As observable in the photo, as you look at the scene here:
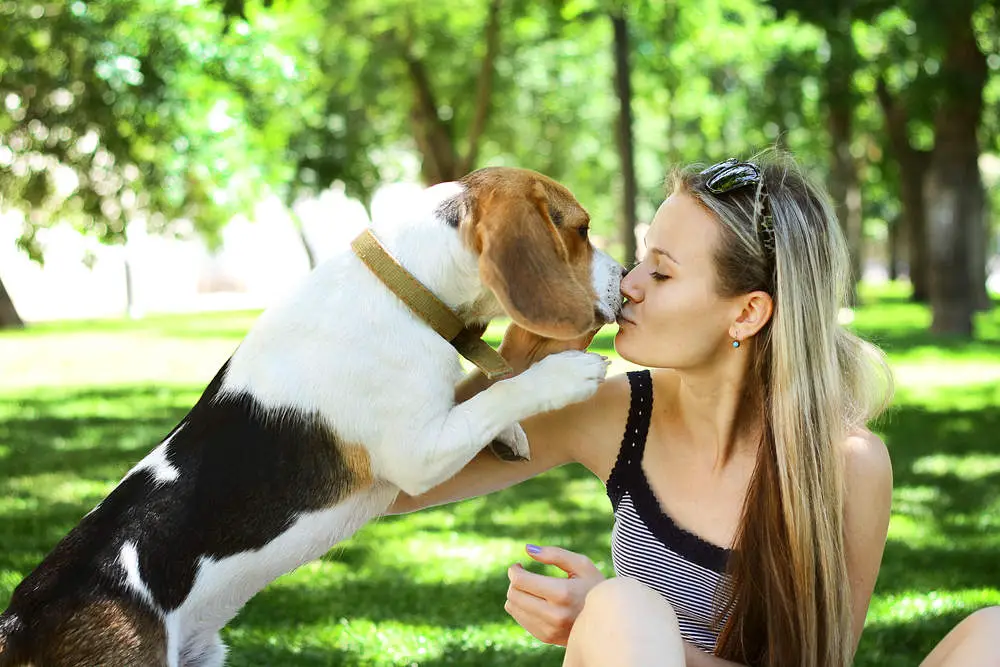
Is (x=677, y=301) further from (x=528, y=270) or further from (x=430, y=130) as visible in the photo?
(x=430, y=130)

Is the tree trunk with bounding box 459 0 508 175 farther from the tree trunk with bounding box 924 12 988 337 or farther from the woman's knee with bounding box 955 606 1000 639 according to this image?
the woman's knee with bounding box 955 606 1000 639

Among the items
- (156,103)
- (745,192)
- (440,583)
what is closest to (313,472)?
(745,192)

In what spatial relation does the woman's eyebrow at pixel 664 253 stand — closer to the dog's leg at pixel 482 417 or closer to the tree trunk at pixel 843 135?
the dog's leg at pixel 482 417

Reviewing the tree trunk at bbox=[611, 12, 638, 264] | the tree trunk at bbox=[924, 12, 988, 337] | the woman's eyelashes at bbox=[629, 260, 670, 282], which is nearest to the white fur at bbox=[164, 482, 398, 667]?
the woman's eyelashes at bbox=[629, 260, 670, 282]

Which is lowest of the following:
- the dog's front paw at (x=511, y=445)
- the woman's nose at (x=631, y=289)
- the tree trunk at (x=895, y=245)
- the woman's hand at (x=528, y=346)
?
the tree trunk at (x=895, y=245)

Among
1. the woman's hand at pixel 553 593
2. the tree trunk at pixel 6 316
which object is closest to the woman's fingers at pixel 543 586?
the woman's hand at pixel 553 593

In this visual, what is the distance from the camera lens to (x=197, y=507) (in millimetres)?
2555

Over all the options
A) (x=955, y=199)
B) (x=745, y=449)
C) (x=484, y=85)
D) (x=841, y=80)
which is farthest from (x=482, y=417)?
(x=484, y=85)

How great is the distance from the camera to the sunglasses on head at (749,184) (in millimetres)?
3035

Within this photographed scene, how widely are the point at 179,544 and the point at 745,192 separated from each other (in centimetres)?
165

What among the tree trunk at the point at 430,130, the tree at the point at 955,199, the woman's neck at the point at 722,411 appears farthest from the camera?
the tree trunk at the point at 430,130

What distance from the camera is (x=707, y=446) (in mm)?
3246

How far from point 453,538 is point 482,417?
11.7ft

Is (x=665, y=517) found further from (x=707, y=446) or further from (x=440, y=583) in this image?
(x=440, y=583)
